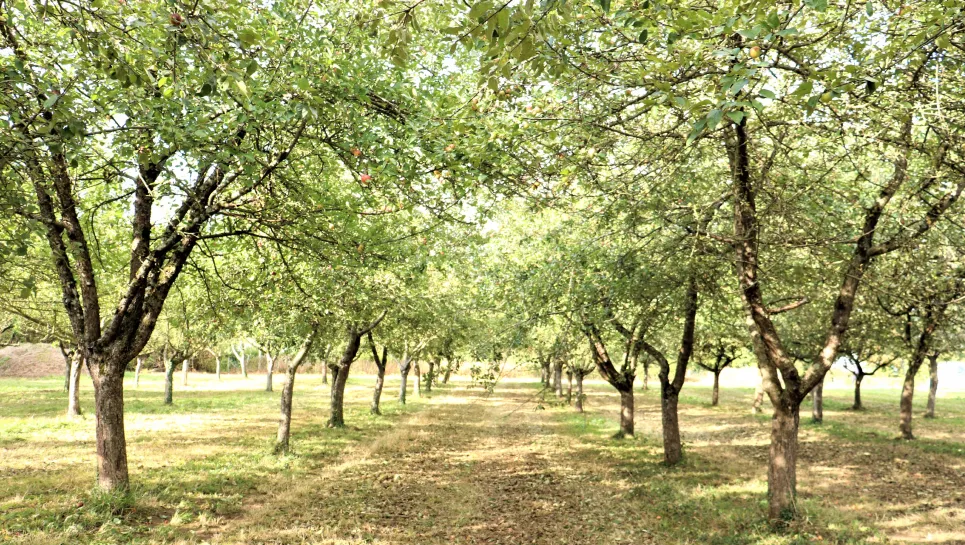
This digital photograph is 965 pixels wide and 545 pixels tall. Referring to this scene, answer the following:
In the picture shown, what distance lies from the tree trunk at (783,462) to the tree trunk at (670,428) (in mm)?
5133

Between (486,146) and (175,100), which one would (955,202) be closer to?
(486,146)

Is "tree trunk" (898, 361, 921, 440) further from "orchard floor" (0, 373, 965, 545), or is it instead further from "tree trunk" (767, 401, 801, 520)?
"tree trunk" (767, 401, 801, 520)

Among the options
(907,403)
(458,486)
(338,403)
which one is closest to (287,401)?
(338,403)

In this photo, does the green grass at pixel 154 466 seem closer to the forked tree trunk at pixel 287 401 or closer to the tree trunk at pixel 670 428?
the forked tree trunk at pixel 287 401

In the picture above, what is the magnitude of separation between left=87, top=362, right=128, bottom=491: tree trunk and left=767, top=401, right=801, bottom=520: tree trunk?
1133 cm

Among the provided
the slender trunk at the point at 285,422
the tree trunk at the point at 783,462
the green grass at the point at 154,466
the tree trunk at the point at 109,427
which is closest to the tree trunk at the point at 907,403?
the tree trunk at the point at 783,462

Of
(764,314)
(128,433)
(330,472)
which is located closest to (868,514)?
(764,314)

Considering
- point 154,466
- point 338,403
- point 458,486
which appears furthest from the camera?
point 338,403

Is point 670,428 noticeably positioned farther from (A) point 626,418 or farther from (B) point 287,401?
(B) point 287,401

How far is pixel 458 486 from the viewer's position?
12859 millimetres

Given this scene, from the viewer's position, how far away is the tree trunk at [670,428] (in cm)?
1477

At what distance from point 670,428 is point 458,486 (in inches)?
243

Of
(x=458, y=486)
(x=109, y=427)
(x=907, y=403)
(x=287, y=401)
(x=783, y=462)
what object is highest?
(x=109, y=427)

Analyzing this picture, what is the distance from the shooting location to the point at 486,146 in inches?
238
